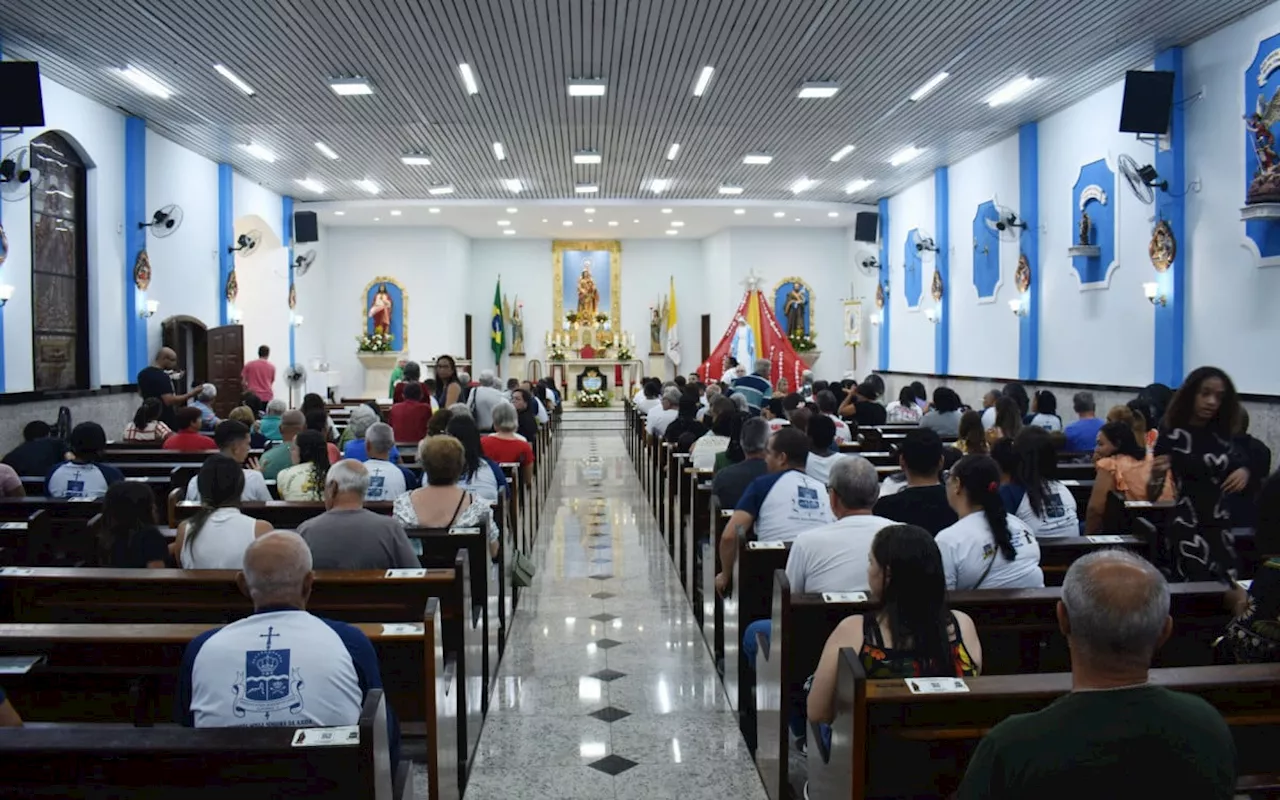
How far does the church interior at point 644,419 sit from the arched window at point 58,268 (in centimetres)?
5

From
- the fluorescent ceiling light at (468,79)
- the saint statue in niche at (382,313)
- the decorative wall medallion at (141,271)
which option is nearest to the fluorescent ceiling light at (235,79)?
the fluorescent ceiling light at (468,79)

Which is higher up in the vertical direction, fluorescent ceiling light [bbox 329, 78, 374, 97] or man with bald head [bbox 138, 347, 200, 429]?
fluorescent ceiling light [bbox 329, 78, 374, 97]

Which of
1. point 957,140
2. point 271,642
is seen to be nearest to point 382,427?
point 271,642

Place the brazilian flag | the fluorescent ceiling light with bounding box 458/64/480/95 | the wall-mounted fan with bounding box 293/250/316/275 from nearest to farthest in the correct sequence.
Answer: the fluorescent ceiling light with bounding box 458/64/480/95 → the wall-mounted fan with bounding box 293/250/316/275 → the brazilian flag

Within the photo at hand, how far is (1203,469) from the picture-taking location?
4270mm

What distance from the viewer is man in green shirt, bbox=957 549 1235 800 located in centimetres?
150

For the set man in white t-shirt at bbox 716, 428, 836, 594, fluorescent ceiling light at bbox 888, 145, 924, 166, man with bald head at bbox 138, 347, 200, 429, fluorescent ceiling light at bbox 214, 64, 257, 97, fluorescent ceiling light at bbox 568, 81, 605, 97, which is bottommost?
man in white t-shirt at bbox 716, 428, 836, 594

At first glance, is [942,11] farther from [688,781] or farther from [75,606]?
[75,606]

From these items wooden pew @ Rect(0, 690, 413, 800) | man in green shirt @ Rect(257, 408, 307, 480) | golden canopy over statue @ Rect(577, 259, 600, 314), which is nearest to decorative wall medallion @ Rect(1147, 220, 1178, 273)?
man in green shirt @ Rect(257, 408, 307, 480)

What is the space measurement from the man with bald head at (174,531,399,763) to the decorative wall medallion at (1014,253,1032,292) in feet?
41.2

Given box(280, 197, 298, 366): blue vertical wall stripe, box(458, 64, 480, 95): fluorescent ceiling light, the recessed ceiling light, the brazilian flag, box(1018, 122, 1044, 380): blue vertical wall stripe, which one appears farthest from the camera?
the brazilian flag

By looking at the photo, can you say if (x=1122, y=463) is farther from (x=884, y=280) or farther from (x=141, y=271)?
(x=884, y=280)

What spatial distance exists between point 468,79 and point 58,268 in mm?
4849

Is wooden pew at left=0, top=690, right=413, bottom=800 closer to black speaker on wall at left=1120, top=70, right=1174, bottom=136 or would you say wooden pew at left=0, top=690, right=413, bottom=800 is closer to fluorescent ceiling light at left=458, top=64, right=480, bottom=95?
fluorescent ceiling light at left=458, top=64, right=480, bottom=95
